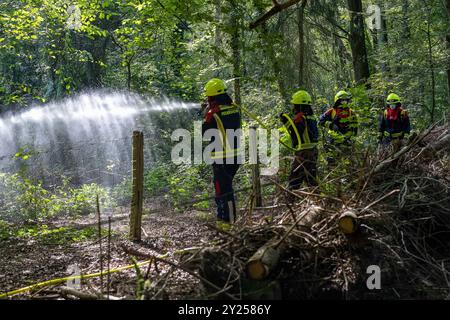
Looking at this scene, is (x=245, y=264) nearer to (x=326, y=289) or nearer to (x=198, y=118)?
(x=326, y=289)

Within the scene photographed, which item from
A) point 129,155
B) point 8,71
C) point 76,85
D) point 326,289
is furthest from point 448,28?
point 8,71

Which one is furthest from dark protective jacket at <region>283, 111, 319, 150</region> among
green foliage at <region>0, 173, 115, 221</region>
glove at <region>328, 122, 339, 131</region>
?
green foliage at <region>0, 173, 115, 221</region>

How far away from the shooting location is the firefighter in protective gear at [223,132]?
7.11m

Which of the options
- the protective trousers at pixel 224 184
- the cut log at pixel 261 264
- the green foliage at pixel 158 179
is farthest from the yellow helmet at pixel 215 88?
the green foliage at pixel 158 179

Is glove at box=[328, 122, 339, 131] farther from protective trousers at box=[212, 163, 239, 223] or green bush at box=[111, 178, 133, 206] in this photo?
green bush at box=[111, 178, 133, 206]

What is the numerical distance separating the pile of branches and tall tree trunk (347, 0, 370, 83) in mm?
8471

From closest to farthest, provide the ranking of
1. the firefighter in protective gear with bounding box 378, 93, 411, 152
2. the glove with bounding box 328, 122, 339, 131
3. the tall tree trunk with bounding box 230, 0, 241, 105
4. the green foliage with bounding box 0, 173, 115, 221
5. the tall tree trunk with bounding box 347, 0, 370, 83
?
the glove with bounding box 328, 122, 339, 131 < the tall tree trunk with bounding box 230, 0, 241, 105 < the green foliage with bounding box 0, 173, 115, 221 < the firefighter in protective gear with bounding box 378, 93, 411, 152 < the tall tree trunk with bounding box 347, 0, 370, 83

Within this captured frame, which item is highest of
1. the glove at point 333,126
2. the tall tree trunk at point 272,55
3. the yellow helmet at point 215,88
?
the tall tree trunk at point 272,55

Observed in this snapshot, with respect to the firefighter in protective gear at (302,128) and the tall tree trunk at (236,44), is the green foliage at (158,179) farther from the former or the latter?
the firefighter in protective gear at (302,128)

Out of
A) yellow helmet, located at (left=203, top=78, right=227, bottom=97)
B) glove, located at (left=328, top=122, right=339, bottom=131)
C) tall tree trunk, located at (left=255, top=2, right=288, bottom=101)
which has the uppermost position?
tall tree trunk, located at (left=255, top=2, right=288, bottom=101)

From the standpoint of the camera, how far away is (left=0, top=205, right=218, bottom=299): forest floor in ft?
15.8

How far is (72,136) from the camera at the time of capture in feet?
66.0

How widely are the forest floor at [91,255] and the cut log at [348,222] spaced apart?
49.0 inches

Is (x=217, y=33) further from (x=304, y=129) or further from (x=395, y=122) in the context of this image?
(x=395, y=122)
